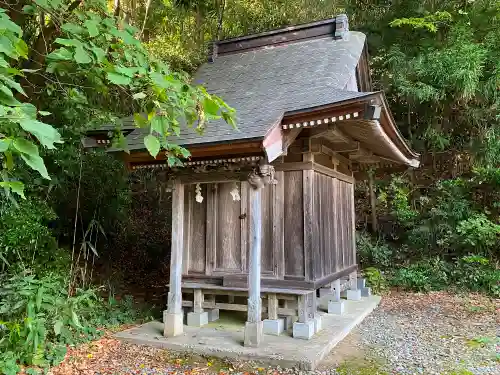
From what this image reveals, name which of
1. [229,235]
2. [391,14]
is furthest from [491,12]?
[229,235]

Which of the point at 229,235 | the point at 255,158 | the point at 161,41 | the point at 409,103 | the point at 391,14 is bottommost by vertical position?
the point at 229,235

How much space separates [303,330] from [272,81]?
143 inches

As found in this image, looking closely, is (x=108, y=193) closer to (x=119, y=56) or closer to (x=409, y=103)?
(x=119, y=56)

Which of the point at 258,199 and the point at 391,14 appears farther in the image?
the point at 391,14

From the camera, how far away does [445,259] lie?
345 inches

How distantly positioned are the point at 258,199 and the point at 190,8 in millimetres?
8315

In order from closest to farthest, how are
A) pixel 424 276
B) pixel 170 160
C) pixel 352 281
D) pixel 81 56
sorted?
1. pixel 81 56
2. pixel 170 160
3. pixel 352 281
4. pixel 424 276

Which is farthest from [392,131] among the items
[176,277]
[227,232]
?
[176,277]

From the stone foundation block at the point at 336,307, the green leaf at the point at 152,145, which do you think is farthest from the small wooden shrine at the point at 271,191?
the green leaf at the point at 152,145

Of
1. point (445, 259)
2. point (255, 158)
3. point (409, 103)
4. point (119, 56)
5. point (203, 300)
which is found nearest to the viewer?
point (119, 56)

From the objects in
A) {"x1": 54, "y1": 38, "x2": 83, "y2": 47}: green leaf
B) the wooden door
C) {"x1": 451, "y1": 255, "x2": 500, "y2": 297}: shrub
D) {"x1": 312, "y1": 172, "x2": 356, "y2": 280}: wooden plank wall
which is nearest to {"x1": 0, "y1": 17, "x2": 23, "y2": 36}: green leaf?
{"x1": 54, "y1": 38, "x2": 83, "y2": 47}: green leaf

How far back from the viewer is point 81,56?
8.80 feet

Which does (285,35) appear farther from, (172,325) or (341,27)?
(172,325)

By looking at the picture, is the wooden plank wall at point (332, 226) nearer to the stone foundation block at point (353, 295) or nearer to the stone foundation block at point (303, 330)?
the stone foundation block at point (353, 295)
